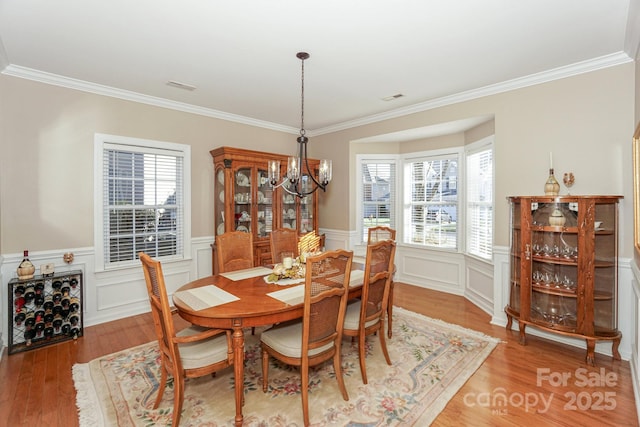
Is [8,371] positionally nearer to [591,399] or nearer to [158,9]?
[158,9]

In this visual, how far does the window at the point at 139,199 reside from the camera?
11.9ft

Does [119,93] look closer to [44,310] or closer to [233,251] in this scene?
[233,251]

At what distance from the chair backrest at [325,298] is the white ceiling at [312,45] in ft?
5.71

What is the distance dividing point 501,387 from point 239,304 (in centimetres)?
210

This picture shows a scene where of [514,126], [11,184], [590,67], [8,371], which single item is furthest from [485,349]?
[11,184]

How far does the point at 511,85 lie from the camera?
3.38 m

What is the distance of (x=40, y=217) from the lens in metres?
3.21

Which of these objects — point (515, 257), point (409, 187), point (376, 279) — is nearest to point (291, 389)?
point (376, 279)

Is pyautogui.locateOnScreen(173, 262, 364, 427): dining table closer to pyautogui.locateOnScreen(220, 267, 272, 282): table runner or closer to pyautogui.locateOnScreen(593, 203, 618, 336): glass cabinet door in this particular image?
pyautogui.locateOnScreen(220, 267, 272, 282): table runner

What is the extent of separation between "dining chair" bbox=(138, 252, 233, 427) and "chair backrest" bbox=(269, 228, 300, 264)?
1.57 m

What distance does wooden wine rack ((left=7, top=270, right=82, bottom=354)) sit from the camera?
9.61ft

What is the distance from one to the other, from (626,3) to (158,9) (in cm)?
318

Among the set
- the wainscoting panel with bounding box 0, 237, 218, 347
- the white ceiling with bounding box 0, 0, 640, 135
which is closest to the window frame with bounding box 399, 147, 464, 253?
the white ceiling with bounding box 0, 0, 640, 135

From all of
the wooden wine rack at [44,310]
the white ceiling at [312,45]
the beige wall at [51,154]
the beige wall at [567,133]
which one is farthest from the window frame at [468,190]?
the wooden wine rack at [44,310]
